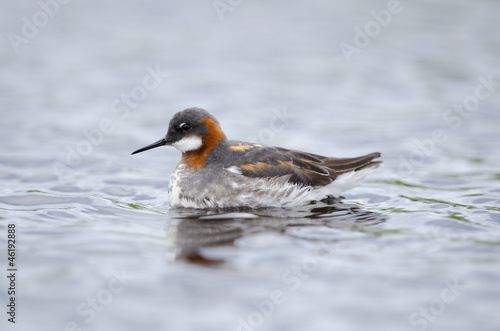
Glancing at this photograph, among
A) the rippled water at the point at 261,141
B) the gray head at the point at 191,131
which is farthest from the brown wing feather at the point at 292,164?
the rippled water at the point at 261,141

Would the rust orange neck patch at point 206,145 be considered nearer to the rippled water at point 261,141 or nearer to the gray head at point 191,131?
the gray head at point 191,131

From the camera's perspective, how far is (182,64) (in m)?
17.7

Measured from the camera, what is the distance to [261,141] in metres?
13.2

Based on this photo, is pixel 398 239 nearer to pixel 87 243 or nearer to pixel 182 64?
pixel 87 243

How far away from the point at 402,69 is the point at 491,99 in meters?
2.42

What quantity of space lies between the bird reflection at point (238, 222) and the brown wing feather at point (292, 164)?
16.3 inches

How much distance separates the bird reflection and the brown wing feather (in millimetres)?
415

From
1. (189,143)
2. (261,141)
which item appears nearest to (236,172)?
(189,143)

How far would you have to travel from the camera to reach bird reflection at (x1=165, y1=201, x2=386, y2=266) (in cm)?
810

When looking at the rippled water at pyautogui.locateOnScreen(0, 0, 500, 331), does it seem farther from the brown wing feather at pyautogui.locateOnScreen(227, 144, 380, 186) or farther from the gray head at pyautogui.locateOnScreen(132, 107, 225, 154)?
the gray head at pyautogui.locateOnScreen(132, 107, 225, 154)

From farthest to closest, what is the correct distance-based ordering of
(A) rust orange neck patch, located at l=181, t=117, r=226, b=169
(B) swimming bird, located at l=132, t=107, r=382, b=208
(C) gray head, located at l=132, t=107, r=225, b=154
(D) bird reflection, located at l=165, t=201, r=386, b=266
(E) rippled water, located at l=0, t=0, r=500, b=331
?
(A) rust orange neck patch, located at l=181, t=117, r=226, b=169 → (C) gray head, located at l=132, t=107, r=225, b=154 → (B) swimming bird, located at l=132, t=107, r=382, b=208 → (D) bird reflection, located at l=165, t=201, r=386, b=266 → (E) rippled water, located at l=0, t=0, r=500, b=331

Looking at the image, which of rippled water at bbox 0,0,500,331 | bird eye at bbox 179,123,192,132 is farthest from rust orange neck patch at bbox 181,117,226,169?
rippled water at bbox 0,0,500,331

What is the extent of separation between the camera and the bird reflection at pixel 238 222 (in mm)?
8102

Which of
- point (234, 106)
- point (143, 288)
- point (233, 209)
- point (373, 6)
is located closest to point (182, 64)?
point (234, 106)
